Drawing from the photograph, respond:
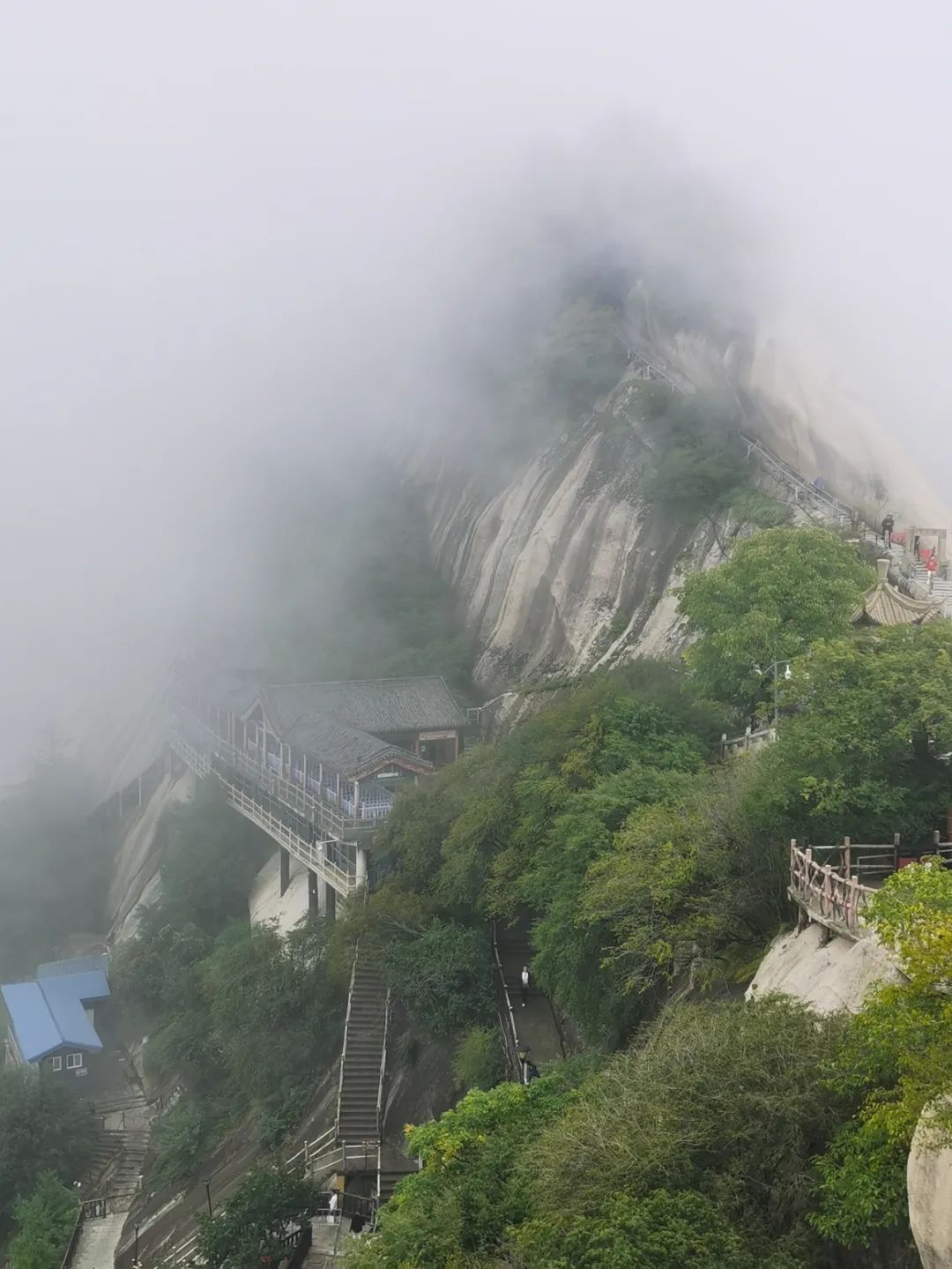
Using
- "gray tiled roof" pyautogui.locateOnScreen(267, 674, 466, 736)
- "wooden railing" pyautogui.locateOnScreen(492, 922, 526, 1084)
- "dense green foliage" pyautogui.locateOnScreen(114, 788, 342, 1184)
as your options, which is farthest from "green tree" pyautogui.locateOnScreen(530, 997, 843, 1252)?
"gray tiled roof" pyautogui.locateOnScreen(267, 674, 466, 736)

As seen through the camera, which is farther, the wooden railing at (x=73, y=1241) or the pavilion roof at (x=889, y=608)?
the wooden railing at (x=73, y=1241)

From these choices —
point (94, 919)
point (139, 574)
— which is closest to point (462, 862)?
point (94, 919)

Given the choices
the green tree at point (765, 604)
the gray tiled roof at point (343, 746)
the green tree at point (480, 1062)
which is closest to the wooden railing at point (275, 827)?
the gray tiled roof at point (343, 746)

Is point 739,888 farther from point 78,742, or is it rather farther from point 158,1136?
point 78,742

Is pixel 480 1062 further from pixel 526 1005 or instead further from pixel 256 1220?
pixel 256 1220

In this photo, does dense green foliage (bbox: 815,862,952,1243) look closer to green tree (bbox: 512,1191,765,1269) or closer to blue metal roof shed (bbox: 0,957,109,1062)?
green tree (bbox: 512,1191,765,1269)

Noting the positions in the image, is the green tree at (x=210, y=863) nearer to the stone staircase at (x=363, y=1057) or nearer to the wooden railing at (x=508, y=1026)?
the stone staircase at (x=363, y=1057)
